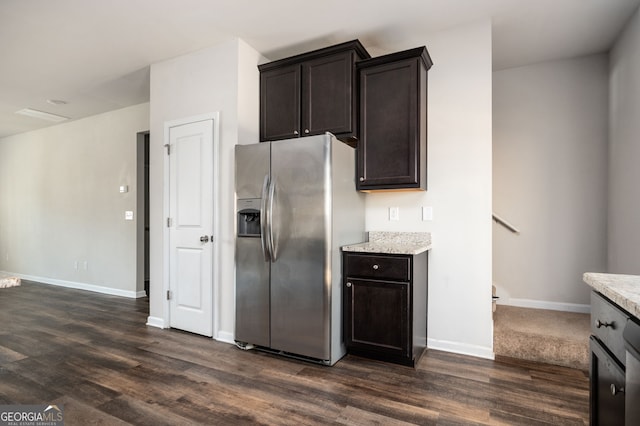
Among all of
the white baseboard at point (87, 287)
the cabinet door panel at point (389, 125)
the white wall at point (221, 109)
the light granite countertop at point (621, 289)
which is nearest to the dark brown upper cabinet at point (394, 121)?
the cabinet door panel at point (389, 125)

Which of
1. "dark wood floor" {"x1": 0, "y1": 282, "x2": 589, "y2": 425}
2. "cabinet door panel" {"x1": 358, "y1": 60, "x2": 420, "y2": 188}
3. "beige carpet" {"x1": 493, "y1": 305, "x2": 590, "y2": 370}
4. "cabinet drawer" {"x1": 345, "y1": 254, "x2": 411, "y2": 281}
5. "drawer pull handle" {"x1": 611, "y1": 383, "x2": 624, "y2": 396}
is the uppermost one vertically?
"cabinet door panel" {"x1": 358, "y1": 60, "x2": 420, "y2": 188}

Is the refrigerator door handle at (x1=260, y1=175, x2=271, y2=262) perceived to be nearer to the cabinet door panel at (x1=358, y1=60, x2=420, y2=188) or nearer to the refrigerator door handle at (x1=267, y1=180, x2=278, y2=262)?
the refrigerator door handle at (x1=267, y1=180, x2=278, y2=262)

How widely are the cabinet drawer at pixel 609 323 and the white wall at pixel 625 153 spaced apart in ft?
5.74

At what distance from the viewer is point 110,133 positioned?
5363 mm

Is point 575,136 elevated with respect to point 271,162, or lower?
elevated

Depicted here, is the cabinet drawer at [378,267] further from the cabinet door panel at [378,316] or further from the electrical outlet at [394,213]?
the electrical outlet at [394,213]

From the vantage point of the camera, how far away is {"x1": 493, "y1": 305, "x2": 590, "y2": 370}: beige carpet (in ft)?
8.57

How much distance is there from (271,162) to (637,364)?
97.0 inches

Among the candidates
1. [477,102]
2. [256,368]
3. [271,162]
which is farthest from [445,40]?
[256,368]

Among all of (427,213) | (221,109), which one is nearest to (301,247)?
→ (427,213)

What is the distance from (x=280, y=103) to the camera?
3.26 meters

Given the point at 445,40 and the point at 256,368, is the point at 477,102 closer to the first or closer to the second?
the point at 445,40

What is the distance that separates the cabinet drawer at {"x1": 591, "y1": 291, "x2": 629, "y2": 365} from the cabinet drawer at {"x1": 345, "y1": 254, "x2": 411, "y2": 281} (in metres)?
1.30

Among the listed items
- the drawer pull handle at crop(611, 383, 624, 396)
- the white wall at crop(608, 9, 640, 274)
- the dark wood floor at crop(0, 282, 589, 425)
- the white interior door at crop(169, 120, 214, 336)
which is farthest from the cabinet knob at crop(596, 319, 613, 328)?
the white interior door at crop(169, 120, 214, 336)
